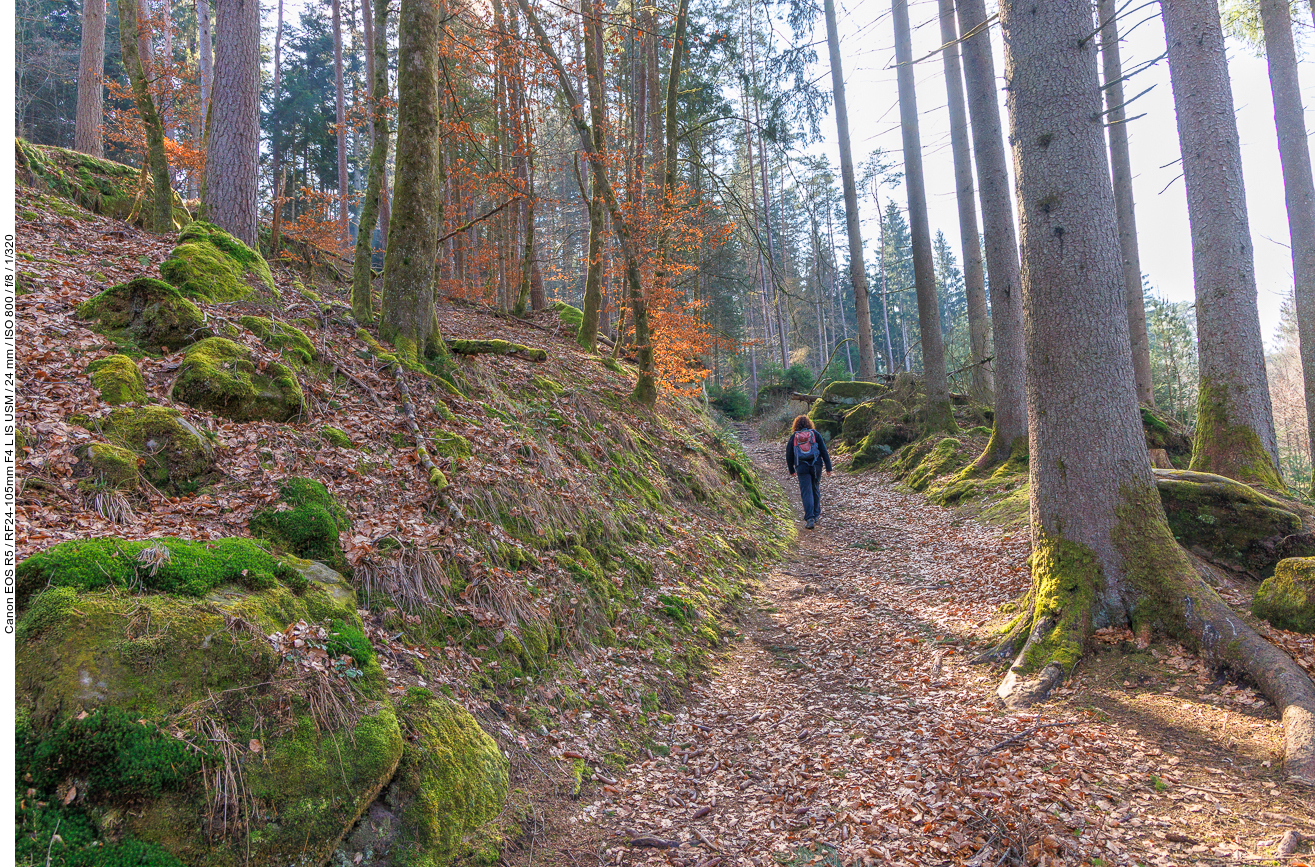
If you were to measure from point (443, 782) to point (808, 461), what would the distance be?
9.05m

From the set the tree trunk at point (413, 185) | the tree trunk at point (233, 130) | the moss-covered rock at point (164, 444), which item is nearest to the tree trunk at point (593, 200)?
the tree trunk at point (413, 185)

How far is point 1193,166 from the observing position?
283 inches

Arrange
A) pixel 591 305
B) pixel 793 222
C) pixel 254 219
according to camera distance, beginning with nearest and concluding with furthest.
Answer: pixel 254 219
pixel 591 305
pixel 793 222

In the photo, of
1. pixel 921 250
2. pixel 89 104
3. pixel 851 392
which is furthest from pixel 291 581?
pixel 851 392

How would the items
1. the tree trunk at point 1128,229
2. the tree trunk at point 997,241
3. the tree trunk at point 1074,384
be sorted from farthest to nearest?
the tree trunk at point 1128,229
the tree trunk at point 997,241
the tree trunk at point 1074,384

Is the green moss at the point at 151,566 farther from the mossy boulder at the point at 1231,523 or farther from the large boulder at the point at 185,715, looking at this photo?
the mossy boulder at the point at 1231,523

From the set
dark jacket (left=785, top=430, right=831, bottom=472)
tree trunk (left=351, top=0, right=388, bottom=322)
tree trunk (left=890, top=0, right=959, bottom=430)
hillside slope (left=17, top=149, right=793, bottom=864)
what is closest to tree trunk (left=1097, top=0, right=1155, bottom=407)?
tree trunk (left=890, top=0, right=959, bottom=430)

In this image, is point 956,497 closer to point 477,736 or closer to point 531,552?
point 531,552

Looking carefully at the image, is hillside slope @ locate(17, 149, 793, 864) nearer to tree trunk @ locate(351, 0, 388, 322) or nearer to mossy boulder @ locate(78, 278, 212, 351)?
mossy boulder @ locate(78, 278, 212, 351)

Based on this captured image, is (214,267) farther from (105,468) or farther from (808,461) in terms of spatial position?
(808,461)

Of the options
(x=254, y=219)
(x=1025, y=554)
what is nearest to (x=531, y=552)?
(x=1025, y=554)

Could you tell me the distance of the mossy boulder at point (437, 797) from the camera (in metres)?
2.61

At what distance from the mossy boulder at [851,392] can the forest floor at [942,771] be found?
1398 cm

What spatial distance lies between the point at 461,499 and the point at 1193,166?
9114mm
